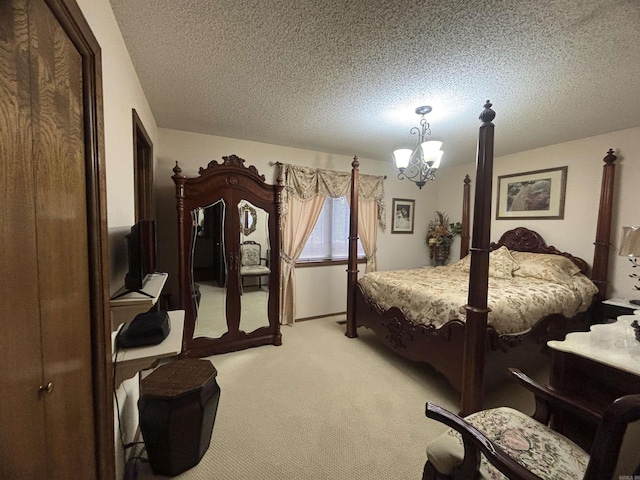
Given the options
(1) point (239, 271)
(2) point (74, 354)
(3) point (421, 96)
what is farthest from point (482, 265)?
(1) point (239, 271)

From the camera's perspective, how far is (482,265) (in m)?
1.73

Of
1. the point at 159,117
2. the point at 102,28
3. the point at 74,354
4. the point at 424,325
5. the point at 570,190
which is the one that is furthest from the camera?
the point at 570,190

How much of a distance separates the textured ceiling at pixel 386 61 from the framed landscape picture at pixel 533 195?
70 centimetres

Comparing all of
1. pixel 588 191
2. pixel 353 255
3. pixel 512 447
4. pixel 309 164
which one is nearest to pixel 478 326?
pixel 512 447

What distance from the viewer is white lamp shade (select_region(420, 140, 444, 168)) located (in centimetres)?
224

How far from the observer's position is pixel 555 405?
1.21 meters

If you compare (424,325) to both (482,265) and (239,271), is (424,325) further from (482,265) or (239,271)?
(239,271)

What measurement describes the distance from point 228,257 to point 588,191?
4.16 metres

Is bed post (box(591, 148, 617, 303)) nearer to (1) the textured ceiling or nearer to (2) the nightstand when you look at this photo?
(2) the nightstand

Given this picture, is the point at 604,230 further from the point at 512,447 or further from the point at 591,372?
the point at 512,447

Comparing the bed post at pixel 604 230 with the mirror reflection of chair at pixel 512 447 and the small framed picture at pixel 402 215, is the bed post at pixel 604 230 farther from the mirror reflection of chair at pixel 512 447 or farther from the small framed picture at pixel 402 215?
the mirror reflection of chair at pixel 512 447

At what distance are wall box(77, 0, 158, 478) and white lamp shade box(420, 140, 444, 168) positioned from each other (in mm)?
2173

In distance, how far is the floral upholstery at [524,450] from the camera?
100 centimetres

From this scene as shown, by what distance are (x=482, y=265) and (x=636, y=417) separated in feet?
3.72
